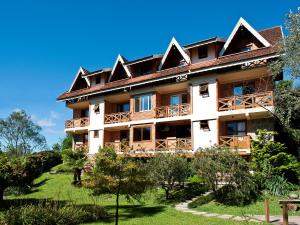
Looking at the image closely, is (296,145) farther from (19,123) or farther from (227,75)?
(19,123)

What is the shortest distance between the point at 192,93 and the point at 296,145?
27.9ft

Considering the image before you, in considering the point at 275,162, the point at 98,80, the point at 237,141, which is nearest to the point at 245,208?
the point at 275,162

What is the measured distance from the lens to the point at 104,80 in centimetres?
3275

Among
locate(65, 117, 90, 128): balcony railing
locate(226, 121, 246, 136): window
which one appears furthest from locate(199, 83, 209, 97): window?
locate(65, 117, 90, 128): balcony railing

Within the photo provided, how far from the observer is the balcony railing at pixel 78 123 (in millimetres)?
33156

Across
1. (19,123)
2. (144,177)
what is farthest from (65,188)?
(19,123)

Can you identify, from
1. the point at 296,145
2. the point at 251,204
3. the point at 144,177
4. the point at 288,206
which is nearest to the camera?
the point at 288,206

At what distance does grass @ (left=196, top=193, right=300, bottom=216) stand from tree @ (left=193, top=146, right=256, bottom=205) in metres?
0.59

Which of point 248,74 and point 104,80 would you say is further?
point 104,80

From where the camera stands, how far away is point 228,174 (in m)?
16.3

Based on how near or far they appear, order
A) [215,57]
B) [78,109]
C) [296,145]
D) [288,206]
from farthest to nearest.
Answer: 1. [78,109]
2. [215,57]
3. [296,145]
4. [288,206]

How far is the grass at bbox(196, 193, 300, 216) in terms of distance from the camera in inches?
560

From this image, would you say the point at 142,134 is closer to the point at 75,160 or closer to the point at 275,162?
the point at 75,160

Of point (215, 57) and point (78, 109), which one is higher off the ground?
point (215, 57)
